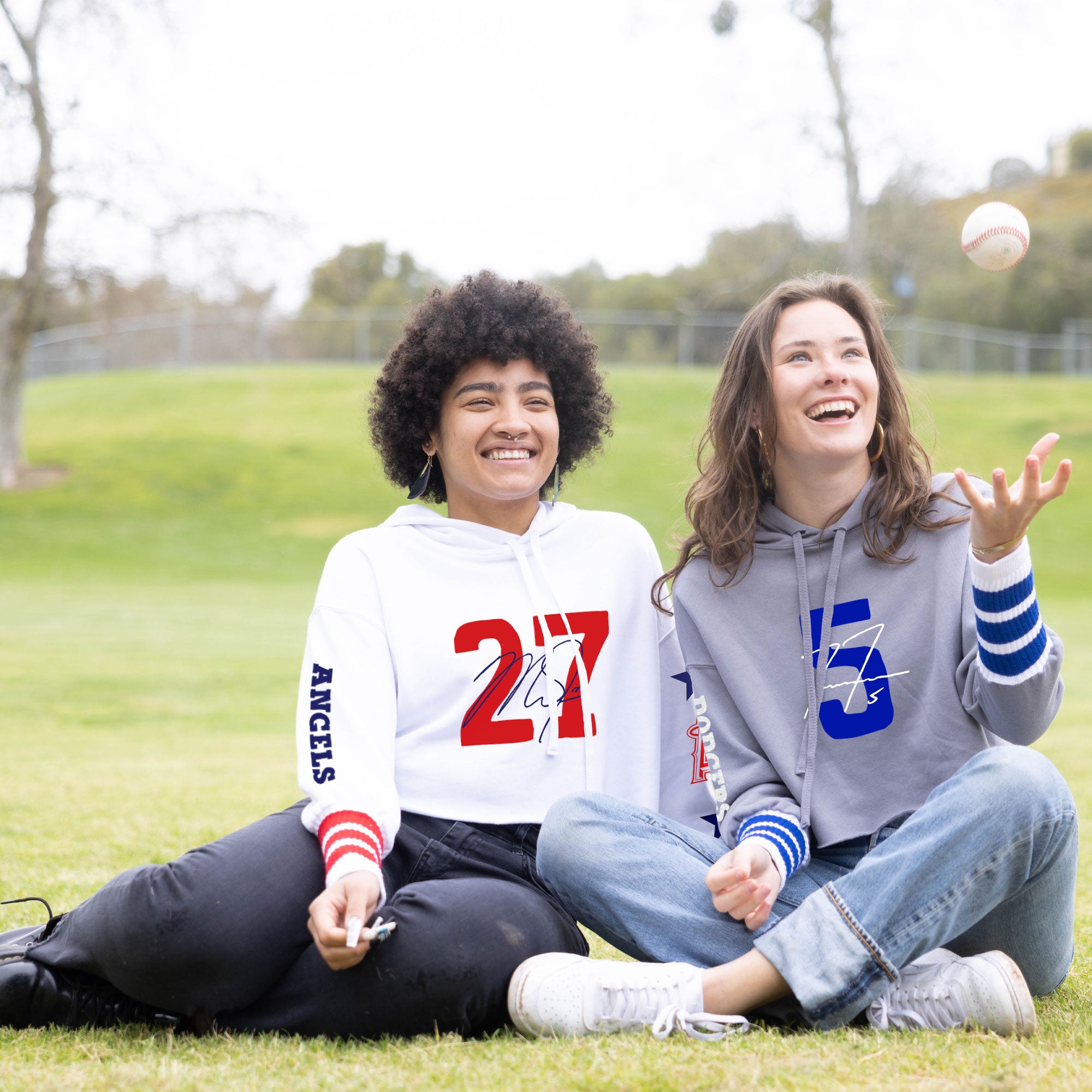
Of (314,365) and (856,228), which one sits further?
(314,365)

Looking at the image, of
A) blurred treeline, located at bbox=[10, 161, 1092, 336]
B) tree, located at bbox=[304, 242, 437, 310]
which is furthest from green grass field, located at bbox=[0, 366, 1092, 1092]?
tree, located at bbox=[304, 242, 437, 310]

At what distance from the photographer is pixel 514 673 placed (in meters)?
2.95

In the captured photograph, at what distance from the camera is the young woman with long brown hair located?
2.37 metres

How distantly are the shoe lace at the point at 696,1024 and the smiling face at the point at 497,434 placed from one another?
135 cm

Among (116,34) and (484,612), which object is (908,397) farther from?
(116,34)

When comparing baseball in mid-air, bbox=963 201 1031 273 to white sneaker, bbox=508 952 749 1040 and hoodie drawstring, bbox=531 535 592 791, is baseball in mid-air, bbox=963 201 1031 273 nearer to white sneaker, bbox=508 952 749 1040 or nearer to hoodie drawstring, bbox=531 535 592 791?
hoodie drawstring, bbox=531 535 592 791

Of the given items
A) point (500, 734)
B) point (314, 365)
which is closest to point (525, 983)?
point (500, 734)

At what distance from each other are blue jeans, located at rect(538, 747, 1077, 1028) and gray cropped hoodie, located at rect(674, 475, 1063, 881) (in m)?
0.16

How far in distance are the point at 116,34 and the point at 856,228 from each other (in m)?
16.3

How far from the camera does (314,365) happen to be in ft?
120

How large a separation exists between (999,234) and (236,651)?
9.41m

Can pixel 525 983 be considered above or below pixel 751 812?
below

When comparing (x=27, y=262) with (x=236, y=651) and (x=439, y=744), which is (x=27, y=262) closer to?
(x=236, y=651)

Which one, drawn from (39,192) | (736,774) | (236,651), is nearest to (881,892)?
(736,774)
